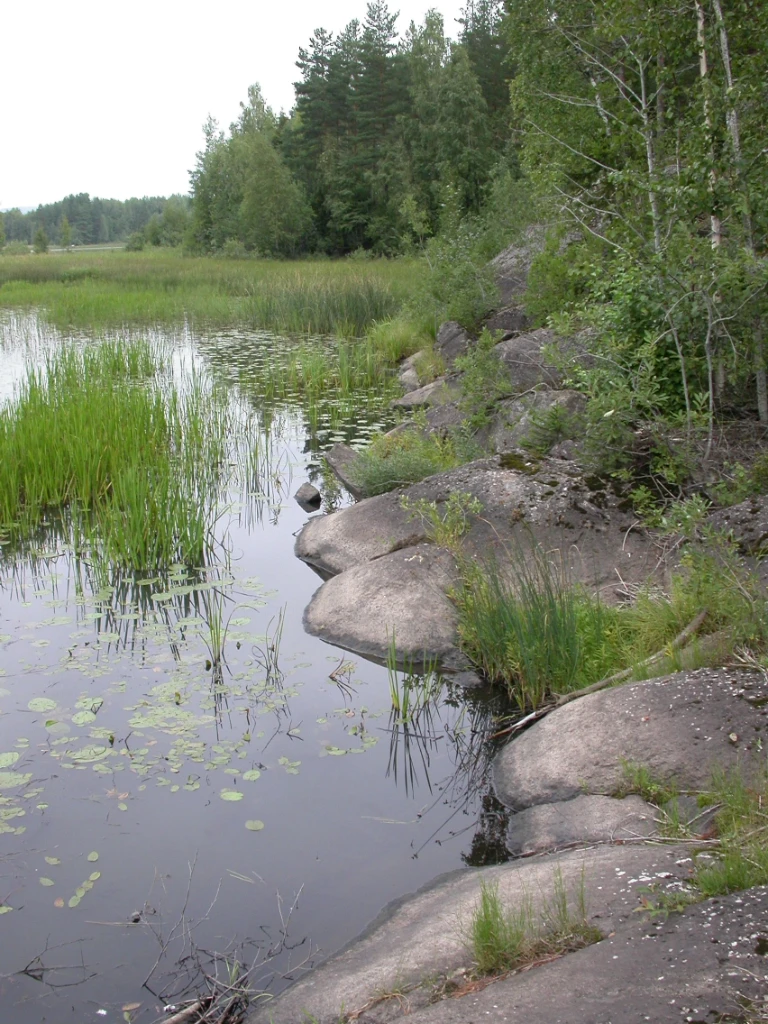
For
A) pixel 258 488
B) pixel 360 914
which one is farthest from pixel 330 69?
pixel 360 914

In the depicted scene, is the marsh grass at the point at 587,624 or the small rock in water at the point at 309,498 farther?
the small rock in water at the point at 309,498

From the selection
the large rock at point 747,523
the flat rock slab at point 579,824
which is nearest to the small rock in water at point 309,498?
the large rock at point 747,523

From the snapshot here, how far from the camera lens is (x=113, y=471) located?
22.6 feet

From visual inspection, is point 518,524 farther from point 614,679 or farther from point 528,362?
point 528,362

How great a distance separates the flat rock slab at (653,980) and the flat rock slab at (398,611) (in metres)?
2.40

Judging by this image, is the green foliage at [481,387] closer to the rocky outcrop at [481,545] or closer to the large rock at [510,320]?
the rocky outcrop at [481,545]

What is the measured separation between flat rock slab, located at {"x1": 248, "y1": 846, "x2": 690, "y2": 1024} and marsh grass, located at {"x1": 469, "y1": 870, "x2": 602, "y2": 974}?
0.04 m

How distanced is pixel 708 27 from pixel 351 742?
17.4ft

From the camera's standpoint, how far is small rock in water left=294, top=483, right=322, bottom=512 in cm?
761

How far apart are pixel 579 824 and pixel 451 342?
916 cm

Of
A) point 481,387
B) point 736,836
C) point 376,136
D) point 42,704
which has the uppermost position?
point 376,136

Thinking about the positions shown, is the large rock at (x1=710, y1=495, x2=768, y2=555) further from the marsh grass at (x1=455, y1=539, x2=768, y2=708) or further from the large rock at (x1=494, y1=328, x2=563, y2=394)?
the large rock at (x1=494, y1=328, x2=563, y2=394)

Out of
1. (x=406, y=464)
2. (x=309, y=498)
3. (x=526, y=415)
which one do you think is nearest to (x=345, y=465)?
(x=309, y=498)

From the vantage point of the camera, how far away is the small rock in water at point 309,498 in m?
7.61
